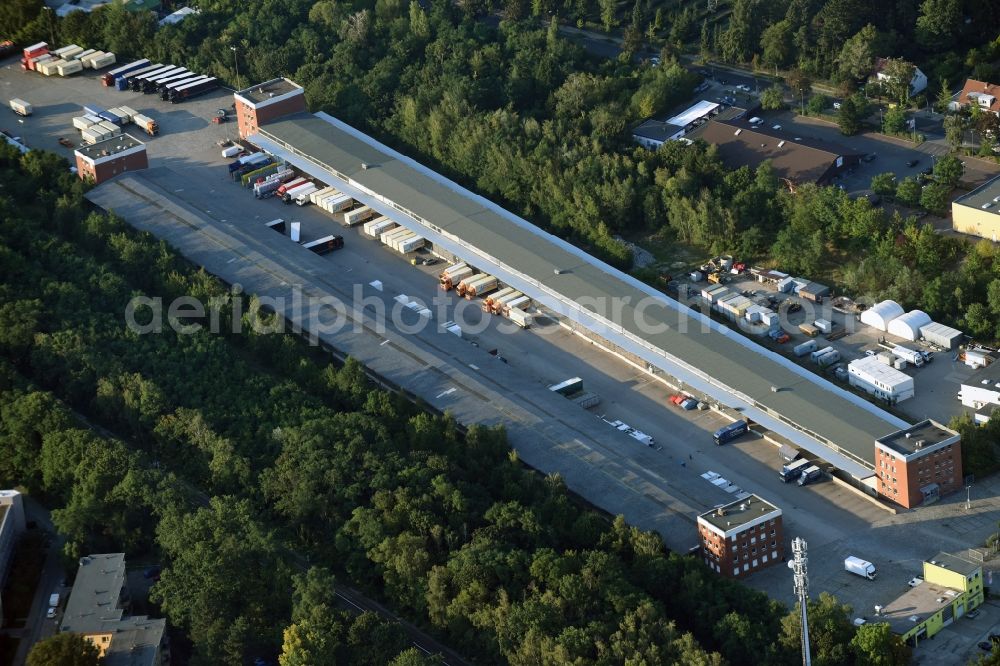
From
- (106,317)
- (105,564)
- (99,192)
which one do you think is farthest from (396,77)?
(105,564)

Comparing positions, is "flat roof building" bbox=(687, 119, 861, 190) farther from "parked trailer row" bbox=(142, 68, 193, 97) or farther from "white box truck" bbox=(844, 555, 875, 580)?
"parked trailer row" bbox=(142, 68, 193, 97)

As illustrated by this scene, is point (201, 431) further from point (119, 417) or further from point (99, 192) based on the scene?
point (99, 192)

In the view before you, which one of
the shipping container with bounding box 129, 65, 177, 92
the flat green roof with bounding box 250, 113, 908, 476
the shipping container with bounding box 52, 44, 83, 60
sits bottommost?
the shipping container with bounding box 129, 65, 177, 92

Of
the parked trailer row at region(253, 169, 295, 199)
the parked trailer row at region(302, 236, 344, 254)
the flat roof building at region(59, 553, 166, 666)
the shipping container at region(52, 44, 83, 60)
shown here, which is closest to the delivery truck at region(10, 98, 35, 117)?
the shipping container at region(52, 44, 83, 60)

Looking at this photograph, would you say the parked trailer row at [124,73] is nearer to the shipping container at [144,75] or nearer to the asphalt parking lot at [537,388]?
the shipping container at [144,75]

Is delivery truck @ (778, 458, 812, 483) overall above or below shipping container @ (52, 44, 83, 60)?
below

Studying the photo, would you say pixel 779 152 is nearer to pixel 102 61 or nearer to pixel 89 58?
pixel 102 61

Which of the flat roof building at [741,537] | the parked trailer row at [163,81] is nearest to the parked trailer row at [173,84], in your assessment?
the parked trailer row at [163,81]
